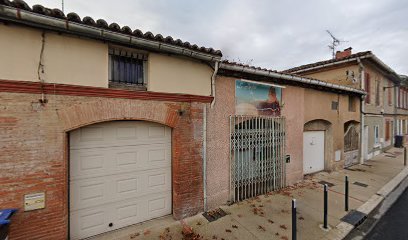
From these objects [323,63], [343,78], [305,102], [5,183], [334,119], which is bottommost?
[5,183]

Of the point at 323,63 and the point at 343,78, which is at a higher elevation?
the point at 323,63

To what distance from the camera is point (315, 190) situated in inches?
262

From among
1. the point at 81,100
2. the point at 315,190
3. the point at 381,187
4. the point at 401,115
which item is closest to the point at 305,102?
the point at 315,190

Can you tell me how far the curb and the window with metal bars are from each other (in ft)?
17.7

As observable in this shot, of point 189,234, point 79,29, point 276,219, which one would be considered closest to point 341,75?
point 276,219

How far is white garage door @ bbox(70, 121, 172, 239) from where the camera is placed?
149 inches

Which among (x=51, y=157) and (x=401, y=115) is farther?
(x=401, y=115)

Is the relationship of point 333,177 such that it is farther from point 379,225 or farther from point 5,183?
point 5,183

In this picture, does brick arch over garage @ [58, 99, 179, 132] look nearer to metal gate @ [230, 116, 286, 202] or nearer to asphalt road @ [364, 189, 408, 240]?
metal gate @ [230, 116, 286, 202]

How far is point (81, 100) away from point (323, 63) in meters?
12.7

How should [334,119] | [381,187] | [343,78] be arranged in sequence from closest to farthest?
[381,187] → [334,119] → [343,78]

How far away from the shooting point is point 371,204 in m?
5.71

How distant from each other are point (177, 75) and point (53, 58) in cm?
236

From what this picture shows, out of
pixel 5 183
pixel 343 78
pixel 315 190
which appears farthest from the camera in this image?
pixel 343 78
